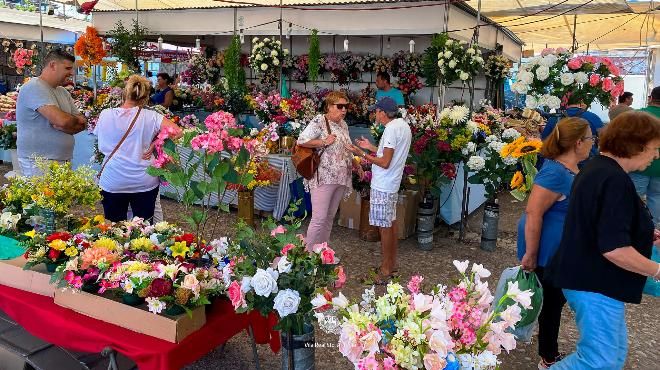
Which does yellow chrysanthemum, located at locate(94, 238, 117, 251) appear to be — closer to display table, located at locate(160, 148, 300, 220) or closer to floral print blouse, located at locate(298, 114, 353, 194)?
floral print blouse, located at locate(298, 114, 353, 194)

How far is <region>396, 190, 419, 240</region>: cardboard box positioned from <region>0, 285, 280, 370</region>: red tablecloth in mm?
2949

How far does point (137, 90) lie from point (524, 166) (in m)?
2.69

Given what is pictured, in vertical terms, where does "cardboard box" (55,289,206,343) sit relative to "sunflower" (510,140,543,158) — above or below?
below

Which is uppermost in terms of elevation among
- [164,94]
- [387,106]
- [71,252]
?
[164,94]

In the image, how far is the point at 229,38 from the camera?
35.5 feet

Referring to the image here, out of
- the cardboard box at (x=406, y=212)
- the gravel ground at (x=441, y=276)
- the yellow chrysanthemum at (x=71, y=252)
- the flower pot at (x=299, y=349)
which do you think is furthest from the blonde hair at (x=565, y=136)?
the cardboard box at (x=406, y=212)

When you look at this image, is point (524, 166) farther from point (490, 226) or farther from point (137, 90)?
point (137, 90)

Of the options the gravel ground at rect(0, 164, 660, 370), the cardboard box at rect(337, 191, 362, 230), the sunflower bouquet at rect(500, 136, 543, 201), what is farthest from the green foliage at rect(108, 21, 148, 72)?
the sunflower bouquet at rect(500, 136, 543, 201)

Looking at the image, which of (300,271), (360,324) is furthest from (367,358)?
(300,271)

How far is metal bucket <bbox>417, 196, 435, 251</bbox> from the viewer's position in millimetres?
4863

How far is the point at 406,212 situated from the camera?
510cm

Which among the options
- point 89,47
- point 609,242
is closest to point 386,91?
point 89,47

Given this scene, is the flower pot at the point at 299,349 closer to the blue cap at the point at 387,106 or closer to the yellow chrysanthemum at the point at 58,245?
the yellow chrysanthemum at the point at 58,245

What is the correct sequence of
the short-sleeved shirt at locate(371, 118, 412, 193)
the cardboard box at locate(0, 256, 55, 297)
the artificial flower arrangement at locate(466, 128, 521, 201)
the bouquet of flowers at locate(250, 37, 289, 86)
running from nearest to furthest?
the cardboard box at locate(0, 256, 55, 297) < the short-sleeved shirt at locate(371, 118, 412, 193) < the artificial flower arrangement at locate(466, 128, 521, 201) < the bouquet of flowers at locate(250, 37, 289, 86)
